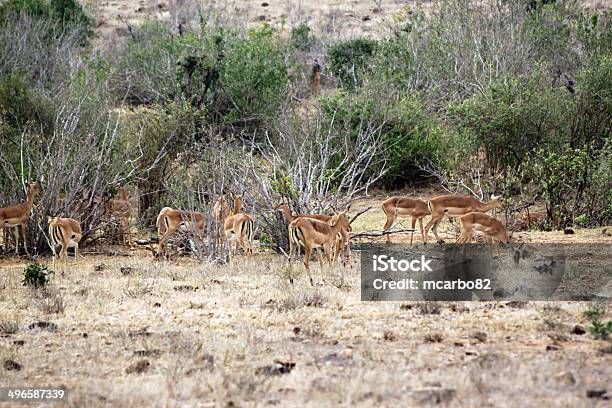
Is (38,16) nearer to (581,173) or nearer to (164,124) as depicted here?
(164,124)

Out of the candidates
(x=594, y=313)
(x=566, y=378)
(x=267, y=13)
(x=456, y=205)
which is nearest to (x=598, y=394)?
(x=566, y=378)

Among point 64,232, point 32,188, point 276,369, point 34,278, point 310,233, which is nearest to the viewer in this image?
point 276,369

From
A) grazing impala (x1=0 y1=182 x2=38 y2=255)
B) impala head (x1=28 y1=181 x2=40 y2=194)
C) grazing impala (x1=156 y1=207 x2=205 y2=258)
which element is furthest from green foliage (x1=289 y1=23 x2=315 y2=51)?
grazing impala (x1=0 y1=182 x2=38 y2=255)

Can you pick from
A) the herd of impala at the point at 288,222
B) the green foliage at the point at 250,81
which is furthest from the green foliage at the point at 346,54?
the herd of impala at the point at 288,222

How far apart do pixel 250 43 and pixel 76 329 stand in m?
18.7

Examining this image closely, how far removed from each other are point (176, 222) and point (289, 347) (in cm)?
688

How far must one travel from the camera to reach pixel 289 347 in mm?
7266

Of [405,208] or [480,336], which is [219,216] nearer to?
[405,208]

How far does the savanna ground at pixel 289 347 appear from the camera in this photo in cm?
602

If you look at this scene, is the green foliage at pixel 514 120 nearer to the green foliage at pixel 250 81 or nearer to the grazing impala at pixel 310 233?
the green foliage at pixel 250 81

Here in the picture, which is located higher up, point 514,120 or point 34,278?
point 514,120

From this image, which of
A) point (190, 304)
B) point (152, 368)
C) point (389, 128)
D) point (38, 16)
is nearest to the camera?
point (152, 368)

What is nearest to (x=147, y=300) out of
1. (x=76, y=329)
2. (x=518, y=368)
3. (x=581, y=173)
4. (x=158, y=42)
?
(x=76, y=329)

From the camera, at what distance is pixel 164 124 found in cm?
1852
